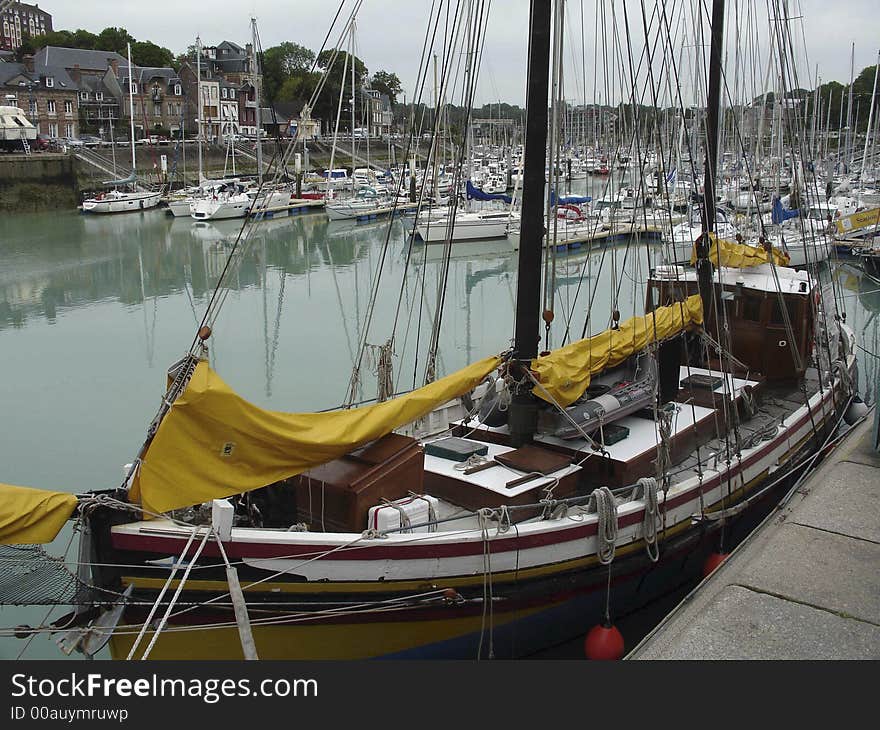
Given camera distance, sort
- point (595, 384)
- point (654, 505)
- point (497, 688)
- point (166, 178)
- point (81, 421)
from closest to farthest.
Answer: point (497, 688) → point (654, 505) → point (595, 384) → point (81, 421) → point (166, 178)

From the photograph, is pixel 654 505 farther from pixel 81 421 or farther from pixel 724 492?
pixel 81 421

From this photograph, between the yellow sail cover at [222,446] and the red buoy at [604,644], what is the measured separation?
327 cm

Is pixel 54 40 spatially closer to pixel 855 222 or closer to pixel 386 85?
pixel 386 85

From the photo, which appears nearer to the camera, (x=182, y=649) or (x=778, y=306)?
(x=182, y=649)

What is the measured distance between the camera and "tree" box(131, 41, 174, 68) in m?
111

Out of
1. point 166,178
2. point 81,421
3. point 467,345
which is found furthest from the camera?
point 166,178

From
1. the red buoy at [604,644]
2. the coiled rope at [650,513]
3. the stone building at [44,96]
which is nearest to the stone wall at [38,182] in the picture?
the stone building at [44,96]

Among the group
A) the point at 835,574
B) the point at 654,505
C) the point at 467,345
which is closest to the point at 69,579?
the point at 654,505

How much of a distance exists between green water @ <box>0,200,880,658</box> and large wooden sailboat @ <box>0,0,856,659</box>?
4.74 ft

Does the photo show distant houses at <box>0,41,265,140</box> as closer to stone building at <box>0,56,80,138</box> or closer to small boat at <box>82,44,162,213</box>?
stone building at <box>0,56,80,138</box>

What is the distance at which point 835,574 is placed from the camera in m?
7.82

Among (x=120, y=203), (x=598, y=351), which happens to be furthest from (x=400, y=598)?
(x=120, y=203)

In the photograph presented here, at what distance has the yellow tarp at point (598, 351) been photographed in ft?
33.1

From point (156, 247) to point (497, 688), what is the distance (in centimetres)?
4755
